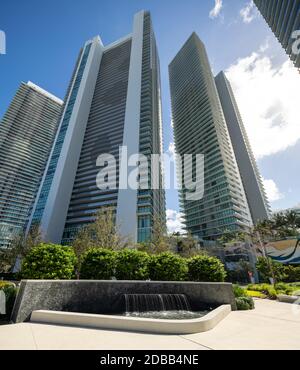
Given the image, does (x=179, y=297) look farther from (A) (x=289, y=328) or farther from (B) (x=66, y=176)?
(B) (x=66, y=176)

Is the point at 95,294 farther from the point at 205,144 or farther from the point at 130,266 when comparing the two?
the point at 205,144

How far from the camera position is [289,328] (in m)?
6.70

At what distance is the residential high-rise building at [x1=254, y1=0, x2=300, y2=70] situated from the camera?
42641 millimetres

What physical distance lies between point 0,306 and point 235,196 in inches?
3769

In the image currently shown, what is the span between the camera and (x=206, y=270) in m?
15.1

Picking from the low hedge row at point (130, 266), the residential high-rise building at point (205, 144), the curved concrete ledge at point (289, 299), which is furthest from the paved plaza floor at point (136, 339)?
the residential high-rise building at point (205, 144)

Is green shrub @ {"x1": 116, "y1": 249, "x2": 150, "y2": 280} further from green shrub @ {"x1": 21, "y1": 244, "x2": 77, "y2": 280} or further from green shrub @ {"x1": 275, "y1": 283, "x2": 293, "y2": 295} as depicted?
green shrub @ {"x1": 275, "y1": 283, "x2": 293, "y2": 295}

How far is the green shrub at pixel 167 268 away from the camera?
15.0 metres

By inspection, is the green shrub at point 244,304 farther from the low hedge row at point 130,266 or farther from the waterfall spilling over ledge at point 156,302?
the low hedge row at point 130,266

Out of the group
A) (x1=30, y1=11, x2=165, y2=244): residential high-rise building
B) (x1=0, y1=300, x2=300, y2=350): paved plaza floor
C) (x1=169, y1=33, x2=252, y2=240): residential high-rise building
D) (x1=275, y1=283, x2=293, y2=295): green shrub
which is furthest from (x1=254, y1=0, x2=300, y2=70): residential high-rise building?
(x1=0, y1=300, x2=300, y2=350): paved plaza floor

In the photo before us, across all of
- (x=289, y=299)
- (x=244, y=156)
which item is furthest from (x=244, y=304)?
(x=244, y=156)

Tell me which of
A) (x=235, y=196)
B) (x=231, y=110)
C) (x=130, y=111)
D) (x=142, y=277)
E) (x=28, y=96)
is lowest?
(x=142, y=277)

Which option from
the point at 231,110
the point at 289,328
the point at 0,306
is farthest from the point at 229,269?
the point at 231,110

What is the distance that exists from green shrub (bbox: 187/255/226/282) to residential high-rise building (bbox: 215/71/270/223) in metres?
110
